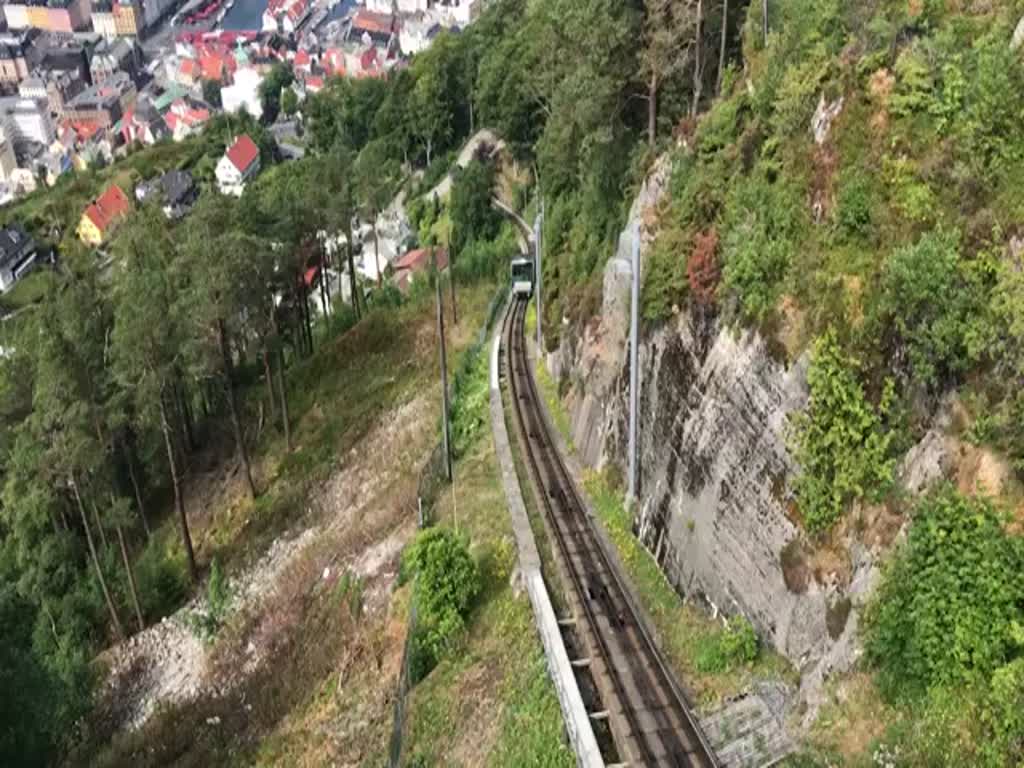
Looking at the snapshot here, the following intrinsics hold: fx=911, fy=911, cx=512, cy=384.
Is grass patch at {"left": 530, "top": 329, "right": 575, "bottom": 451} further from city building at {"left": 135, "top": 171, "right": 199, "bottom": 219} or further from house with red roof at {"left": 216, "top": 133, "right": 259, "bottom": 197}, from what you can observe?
city building at {"left": 135, "top": 171, "right": 199, "bottom": 219}

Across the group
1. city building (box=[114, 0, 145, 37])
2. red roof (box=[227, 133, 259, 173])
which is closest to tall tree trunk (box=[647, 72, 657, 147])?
red roof (box=[227, 133, 259, 173])

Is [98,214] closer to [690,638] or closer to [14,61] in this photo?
[14,61]

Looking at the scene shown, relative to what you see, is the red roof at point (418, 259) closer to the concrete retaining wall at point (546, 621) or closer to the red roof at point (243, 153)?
the concrete retaining wall at point (546, 621)

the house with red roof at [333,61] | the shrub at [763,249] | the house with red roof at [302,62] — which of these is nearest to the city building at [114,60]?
the house with red roof at [302,62]

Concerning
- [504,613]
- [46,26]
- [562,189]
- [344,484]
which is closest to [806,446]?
[504,613]

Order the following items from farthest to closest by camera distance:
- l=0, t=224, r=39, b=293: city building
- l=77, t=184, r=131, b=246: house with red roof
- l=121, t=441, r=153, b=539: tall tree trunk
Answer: l=0, t=224, r=39, b=293: city building → l=77, t=184, r=131, b=246: house with red roof → l=121, t=441, r=153, b=539: tall tree trunk

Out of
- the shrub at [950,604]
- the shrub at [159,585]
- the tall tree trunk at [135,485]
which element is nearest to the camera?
the shrub at [950,604]

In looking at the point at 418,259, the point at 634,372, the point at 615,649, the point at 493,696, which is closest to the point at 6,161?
the point at 418,259
